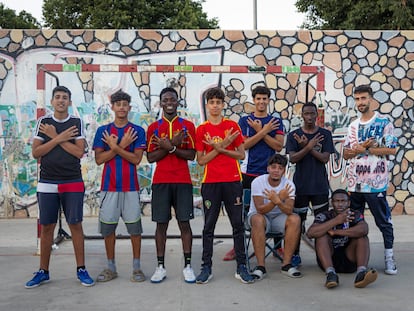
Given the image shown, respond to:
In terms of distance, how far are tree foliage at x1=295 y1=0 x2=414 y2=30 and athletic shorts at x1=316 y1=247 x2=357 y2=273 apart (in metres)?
14.2

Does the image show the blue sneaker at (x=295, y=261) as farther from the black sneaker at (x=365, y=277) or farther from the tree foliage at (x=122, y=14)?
the tree foliage at (x=122, y=14)

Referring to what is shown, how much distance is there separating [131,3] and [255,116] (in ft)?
67.4

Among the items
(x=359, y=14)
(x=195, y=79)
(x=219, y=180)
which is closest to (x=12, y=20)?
(x=359, y=14)

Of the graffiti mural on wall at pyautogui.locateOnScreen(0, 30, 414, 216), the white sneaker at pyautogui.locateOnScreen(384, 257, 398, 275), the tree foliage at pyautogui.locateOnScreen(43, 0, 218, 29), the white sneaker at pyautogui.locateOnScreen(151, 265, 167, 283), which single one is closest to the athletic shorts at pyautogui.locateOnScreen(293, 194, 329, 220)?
the white sneaker at pyautogui.locateOnScreen(384, 257, 398, 275)

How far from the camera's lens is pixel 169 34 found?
922 cm

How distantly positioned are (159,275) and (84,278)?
27.5 inches

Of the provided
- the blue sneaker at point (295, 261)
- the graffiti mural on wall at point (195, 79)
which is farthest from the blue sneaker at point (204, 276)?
the graffiti mural on wall at point (195, 79)

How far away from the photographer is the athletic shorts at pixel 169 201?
17.1 ft

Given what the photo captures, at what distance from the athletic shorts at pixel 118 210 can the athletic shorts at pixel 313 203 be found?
170cm

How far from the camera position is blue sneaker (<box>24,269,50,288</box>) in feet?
16.6

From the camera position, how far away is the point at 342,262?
542 cm

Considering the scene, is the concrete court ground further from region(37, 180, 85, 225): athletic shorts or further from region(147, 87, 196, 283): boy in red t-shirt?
region(37, 180, 85, 225): athletic shorts

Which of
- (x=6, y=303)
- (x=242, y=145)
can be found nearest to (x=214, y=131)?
(x=242, y=145)

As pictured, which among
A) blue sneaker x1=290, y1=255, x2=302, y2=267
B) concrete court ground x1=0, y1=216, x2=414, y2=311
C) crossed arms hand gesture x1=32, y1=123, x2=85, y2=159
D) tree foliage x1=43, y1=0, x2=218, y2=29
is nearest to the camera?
concrete court ground x1=0, y1=216, x2=414, y2=311
